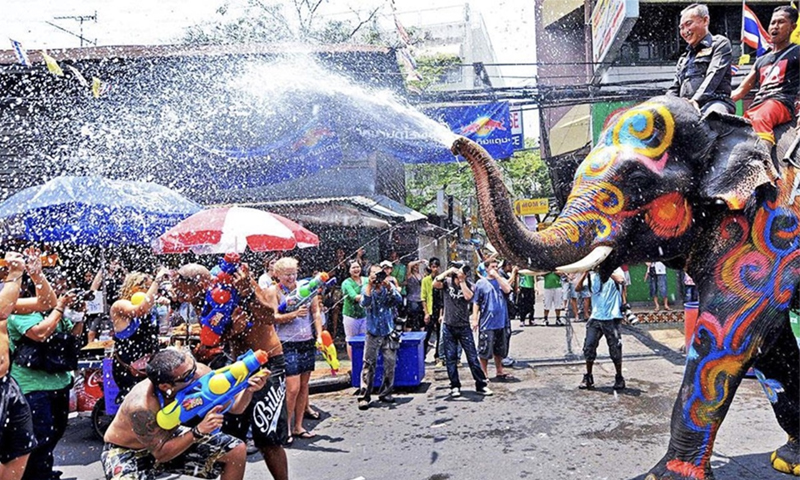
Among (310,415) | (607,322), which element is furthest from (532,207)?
(310,415)

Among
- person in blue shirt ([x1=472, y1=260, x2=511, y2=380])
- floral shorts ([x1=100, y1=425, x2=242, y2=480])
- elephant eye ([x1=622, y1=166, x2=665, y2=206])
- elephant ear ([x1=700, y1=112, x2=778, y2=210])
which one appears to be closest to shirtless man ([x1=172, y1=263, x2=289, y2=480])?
floral shorts ([x1=100, y1=425, x2=242, y2=480])

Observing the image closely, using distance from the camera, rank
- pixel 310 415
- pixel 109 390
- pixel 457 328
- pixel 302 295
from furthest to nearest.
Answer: pixel 457 328
pixel 310 415
pixel 109 390
pixel 302 295

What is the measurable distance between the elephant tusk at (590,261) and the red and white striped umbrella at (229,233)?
334 cm

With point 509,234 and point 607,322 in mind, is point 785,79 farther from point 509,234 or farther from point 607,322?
point 607,322

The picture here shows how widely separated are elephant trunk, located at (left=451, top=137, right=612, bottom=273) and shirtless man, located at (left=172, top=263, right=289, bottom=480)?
203 cm

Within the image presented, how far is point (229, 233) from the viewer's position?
18.7ft

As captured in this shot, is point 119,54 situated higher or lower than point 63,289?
higher

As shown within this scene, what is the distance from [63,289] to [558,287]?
39.8 feet

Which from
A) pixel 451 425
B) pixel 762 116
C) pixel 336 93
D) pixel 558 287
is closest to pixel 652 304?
pixel 558 287

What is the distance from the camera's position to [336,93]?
11.9 meters

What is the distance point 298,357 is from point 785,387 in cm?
425

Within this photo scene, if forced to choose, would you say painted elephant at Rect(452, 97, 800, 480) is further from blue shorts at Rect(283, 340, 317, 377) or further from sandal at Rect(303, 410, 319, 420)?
sandal at Rect(303, 410, 319, 420)

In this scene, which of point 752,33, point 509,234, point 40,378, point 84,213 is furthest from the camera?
point 752,33

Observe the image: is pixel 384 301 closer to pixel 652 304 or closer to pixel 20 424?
pixel 20 424
